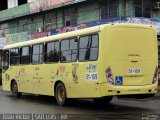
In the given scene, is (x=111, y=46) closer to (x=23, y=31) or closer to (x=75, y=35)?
(x=75, y=35)

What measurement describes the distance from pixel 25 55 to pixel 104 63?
22.4ft

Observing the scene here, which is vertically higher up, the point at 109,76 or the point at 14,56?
the point at 14,56

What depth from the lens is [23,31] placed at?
42.9m

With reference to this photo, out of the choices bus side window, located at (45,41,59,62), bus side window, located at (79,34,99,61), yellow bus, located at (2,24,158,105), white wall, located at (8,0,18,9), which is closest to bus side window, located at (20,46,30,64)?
bus side window, located at (45,41,59,62)

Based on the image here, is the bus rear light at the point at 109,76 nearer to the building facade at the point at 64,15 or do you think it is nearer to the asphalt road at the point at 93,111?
the asphalt road at the point at 93,111

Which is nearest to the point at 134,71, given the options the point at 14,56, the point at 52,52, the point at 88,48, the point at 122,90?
the point at 122,90

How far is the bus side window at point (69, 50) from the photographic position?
646 inches

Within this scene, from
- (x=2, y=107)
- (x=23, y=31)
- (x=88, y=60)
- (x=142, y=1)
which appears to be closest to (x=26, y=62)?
(x=2, y=107)

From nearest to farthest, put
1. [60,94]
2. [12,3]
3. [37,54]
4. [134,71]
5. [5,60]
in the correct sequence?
[134,71] → [60,94] → [37,54] → [5,60] → [12,3]

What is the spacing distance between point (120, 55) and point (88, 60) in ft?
3.75

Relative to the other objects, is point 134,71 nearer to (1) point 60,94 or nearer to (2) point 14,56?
(1) point 60,94

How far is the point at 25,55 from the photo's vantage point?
2069 cm

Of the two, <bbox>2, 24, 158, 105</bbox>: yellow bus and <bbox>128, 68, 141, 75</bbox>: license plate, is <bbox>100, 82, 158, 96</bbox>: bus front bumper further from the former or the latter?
<bbox>128, 68, 141, 75</bbox>: license plate

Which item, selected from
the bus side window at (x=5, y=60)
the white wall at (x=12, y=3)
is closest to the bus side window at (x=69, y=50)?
the bus side window at (x=5, y=60)
